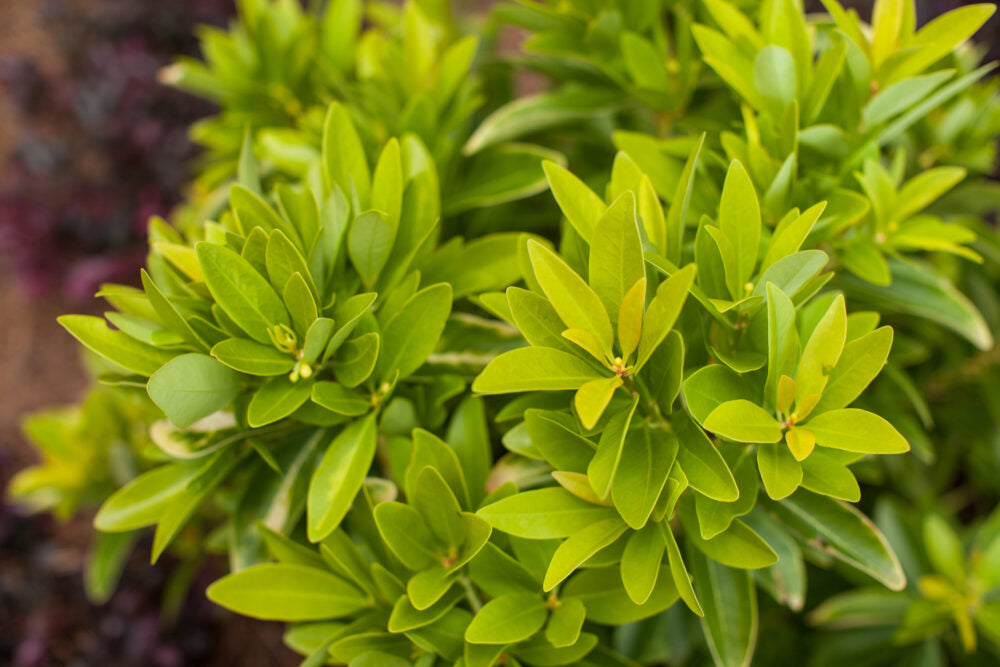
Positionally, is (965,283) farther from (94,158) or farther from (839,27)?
(94,158)

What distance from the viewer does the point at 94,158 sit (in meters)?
2.81

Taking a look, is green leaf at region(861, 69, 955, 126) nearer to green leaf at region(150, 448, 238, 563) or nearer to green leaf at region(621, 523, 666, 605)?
green leaf at region(621, 523, 666, 605)

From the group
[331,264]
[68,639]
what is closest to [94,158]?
[68,639]

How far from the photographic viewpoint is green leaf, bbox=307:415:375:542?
633 mm

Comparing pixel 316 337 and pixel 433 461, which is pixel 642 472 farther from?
pixel 316 337

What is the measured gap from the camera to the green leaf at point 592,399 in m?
0.53

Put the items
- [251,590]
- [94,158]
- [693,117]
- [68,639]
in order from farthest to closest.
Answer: [94,158] < [68,639] < [693,117] < [251,590]

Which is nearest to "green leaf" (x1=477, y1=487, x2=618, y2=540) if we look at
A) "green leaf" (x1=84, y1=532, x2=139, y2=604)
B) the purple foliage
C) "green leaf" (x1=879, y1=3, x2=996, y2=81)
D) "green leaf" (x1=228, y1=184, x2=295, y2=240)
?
"green leaf" (x1=228, y1=184, x2=295, y2=240)

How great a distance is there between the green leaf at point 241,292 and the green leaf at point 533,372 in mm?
210

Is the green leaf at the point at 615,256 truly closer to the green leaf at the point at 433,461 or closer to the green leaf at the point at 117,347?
the green leaf at the point at 433,461

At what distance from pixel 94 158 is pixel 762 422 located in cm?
297

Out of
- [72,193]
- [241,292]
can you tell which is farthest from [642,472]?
[72,193]

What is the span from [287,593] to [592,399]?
366mm

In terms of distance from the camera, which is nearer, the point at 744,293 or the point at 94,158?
the point at 744,293
